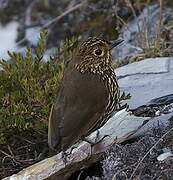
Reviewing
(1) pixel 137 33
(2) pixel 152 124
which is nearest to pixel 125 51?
(1) pixel 137 33

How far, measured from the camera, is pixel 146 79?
21.2 feet

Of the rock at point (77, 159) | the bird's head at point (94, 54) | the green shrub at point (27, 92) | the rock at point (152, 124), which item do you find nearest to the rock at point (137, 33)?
the green shrub at point (27, 92)

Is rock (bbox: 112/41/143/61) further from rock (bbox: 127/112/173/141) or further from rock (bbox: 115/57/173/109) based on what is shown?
rock (bbox: 127/112/173/141)

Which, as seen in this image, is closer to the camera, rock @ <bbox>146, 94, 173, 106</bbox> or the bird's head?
the bird's head

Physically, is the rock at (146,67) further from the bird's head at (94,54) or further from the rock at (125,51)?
the bird's head at (94,54)

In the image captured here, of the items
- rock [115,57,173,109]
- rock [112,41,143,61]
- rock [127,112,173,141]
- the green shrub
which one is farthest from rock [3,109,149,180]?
rock [112,41,143,61]

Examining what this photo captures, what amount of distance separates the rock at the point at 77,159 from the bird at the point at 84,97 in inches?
4.1

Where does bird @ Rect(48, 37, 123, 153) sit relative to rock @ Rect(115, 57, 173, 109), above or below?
above

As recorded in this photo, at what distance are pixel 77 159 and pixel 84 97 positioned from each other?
0.46m

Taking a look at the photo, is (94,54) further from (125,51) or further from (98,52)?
(125,51)

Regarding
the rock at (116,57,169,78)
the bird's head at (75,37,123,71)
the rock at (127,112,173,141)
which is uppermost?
the bird's head at (75,37,123,71)

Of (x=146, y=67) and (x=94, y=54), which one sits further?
(x=146, y=67)

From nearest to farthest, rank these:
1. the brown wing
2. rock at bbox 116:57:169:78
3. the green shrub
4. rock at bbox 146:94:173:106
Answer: the brown wing
the green shrub
rock at bbox 146:94:173:106
rock at bbox 116:57:169:78

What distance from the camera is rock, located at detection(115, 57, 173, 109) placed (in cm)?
595
